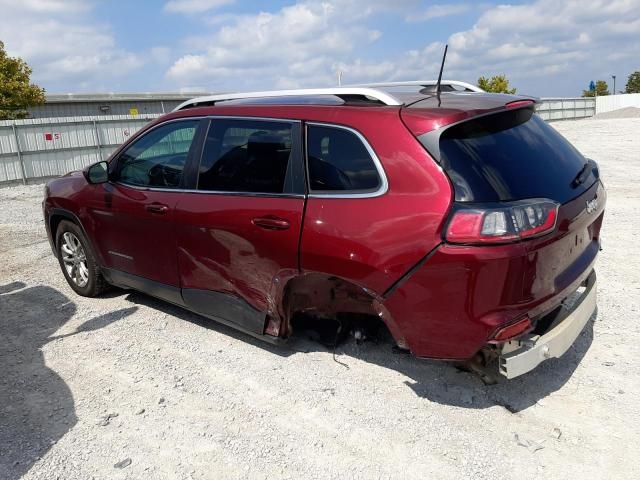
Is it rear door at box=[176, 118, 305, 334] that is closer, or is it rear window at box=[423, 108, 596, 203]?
rear window at box=[423, 108, 596, 203]

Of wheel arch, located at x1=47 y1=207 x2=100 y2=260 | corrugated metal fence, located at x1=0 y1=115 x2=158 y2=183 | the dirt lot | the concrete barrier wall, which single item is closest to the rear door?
the dirt lot

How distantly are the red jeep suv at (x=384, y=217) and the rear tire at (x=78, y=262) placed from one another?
1013mm

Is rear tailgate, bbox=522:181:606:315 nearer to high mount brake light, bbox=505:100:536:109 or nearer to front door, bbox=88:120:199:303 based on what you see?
high mount brake light, bbox=505:100:536:109

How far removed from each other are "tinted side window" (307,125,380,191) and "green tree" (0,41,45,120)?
1134 inches

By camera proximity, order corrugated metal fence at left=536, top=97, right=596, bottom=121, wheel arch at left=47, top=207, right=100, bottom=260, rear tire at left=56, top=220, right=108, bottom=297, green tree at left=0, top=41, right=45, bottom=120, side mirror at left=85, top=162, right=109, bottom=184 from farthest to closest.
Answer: corrugated metal fence at left=536, top=97, right=596, bottom=121, green tree at left=0, top=41, right=45, bottom=120, rear tire at left=56, top=220, right=108, bottom=297, wheel arch at left=47, top=207, right=100, bottom=260, side mirror at left=85, top=162, right=109, bottom=184

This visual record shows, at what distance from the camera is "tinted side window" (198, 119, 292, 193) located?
351cm

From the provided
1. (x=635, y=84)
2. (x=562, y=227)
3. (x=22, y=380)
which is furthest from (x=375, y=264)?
(x=635, y=84)

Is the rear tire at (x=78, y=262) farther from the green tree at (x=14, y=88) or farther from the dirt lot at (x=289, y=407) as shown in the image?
the green tree at (x=14, y=88)

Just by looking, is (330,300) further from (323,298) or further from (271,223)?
(271,223)

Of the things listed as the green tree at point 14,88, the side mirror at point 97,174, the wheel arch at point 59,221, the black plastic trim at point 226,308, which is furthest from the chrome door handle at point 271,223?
the green tree at point 14,88

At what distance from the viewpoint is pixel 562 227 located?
289 cm

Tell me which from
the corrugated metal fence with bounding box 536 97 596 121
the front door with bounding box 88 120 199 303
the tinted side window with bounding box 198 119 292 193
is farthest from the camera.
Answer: the corrugated metal fence with bounding box 536 97 596 121

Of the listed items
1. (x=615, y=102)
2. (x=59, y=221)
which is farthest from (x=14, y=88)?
(x=615, y=102)

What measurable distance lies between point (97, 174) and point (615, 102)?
44.0m
